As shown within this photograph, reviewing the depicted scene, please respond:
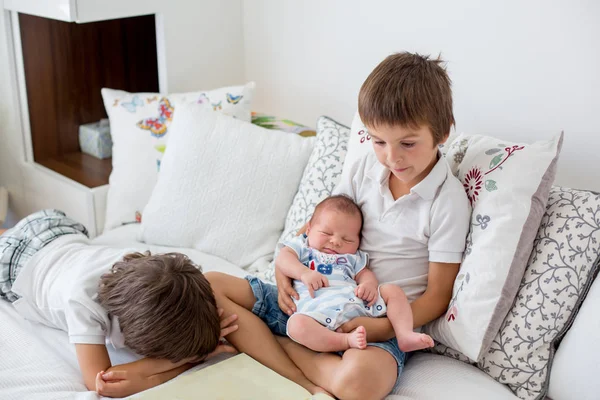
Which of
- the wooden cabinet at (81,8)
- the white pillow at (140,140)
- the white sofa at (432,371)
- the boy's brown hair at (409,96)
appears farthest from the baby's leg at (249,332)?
the wooden cabinet at (81,8)

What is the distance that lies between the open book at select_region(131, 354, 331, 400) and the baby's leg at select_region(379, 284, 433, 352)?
7.8 inches

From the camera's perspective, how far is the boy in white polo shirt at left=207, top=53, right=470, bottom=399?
1314 mm

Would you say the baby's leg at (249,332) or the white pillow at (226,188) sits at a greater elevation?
the white pillow at (226,188)

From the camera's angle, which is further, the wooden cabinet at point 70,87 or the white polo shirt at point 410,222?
the wooden cabinet at point 70,87

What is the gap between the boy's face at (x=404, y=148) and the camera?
133 centimetres

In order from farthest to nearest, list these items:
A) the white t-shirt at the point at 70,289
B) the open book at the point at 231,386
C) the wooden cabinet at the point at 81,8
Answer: the wooden cabinet at the point at 81,8
the white t-shirt at the point at 70,289
the open book at the point at 231,386

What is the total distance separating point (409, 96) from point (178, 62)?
123 centimetres

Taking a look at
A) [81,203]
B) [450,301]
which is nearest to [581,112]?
[450,301]

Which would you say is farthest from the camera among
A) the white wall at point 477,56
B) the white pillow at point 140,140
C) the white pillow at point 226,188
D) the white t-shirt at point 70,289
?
the white pillow at point 140,140

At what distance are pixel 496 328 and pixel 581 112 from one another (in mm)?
650

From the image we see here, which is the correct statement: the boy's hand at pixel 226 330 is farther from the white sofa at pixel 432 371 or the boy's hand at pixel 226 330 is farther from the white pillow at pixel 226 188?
the white pillow at pixel 226 188

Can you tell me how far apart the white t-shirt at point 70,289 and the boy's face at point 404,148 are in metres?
0.67

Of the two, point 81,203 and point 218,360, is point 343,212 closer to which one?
point 218,360

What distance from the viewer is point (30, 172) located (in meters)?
2.35
